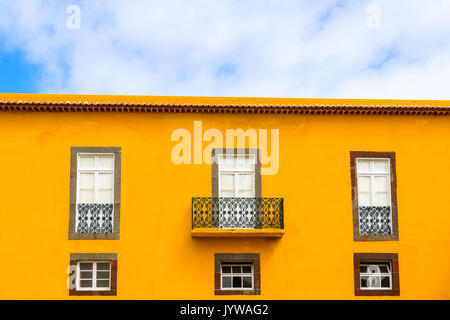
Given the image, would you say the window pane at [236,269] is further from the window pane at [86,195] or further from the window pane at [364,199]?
the window pane at [86,195]

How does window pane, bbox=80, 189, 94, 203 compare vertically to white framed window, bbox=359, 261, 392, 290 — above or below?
above

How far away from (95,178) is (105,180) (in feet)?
0.79

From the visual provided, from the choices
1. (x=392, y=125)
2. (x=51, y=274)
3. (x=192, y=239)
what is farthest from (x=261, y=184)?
(x=51, y=274)

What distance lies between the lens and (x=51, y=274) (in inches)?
574

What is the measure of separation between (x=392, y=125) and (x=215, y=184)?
4.68 meters

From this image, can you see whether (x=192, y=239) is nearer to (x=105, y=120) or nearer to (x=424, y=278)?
(x=105, y=120)

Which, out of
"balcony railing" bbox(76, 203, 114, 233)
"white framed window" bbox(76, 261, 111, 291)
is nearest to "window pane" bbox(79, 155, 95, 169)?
"balcony railing" bbox(76, 203, 114, 233)

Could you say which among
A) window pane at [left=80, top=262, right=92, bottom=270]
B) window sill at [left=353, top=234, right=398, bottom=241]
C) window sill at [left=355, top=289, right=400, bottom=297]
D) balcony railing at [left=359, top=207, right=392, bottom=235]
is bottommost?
Result: window sill at [left=355, top=289, right=400, bottom=297]

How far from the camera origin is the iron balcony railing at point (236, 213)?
14781mm

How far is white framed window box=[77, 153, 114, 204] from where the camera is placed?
15.0 metres

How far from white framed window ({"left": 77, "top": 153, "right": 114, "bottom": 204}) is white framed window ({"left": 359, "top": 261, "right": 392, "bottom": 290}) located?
630 cm

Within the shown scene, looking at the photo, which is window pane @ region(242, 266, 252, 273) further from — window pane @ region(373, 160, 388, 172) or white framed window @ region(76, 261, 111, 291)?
window pane @ region(373, 160, 388, 172)

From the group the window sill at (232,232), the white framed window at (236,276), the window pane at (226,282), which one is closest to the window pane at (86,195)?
the window sill at (232,232)

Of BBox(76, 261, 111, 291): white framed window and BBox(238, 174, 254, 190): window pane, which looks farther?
BBox(238, 174, 254, 190): window pane
